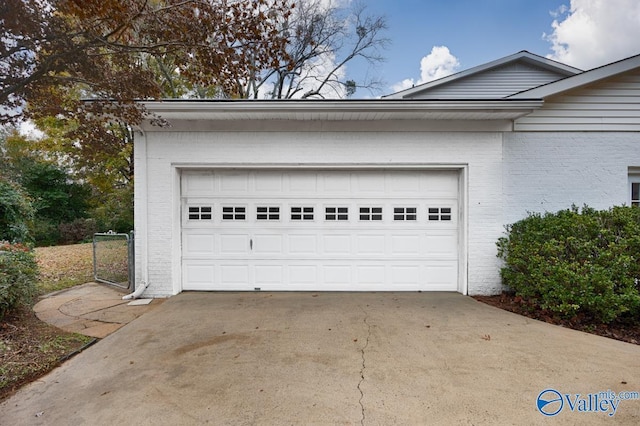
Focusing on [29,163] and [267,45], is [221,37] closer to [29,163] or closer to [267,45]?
[267,45]

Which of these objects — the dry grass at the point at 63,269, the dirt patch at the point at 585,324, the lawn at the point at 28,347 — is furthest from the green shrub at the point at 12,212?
the dirt patch at the point at 585,324

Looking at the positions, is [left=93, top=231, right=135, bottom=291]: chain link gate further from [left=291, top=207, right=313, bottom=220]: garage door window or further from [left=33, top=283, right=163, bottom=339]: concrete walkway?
[left=291, top=207, right=313, bottom=220]: garage door window

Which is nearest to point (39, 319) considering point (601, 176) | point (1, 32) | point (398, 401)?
point (1, 32)

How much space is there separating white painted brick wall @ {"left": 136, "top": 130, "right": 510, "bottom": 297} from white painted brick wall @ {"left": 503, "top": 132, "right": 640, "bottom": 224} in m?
0.35

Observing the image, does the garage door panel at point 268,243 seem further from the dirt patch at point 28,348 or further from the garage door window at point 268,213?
the dirt patch at point 28,348

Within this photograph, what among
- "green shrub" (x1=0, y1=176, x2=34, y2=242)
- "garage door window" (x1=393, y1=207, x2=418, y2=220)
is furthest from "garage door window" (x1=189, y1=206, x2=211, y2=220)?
"green shrub" (x1=0, y1=176, x2=34, y2=242)

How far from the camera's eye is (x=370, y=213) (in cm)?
576

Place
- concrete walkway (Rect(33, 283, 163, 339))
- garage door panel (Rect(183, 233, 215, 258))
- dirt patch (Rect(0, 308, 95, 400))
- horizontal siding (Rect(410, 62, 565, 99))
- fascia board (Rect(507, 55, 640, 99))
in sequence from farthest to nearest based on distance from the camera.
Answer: horizontal siding (Rect(410, 62, 565, 99)) → garage door panel (Rect(183, 233, 215, 258)) → fascia board (Rect(507, 55, 640, 99)) → concrete walkway (Rect(33, 283, 163, 339)) → dirt patch (Rect(0, 308, 95, 400))

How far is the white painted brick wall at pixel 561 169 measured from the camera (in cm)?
558

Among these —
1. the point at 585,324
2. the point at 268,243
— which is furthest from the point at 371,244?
the point at 585,324

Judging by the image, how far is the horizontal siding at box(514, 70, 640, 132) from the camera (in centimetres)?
555

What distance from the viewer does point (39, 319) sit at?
4352mm

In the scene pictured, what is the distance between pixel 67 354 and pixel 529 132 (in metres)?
7.91

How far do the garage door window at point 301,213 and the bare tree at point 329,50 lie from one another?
10.1m
